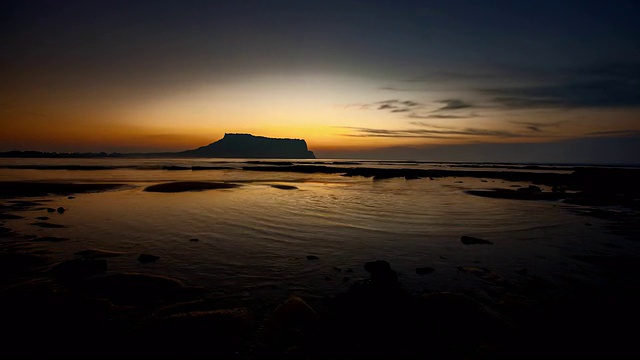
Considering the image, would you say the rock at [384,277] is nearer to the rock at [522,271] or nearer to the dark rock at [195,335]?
the dark rock at [195,335]

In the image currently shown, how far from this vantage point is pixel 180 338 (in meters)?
5.81

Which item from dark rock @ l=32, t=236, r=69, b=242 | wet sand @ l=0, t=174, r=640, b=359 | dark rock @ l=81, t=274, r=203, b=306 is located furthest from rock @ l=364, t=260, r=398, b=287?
dark rock @ l=32, t=236, r=69, b=242

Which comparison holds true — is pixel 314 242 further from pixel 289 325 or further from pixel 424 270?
pixel 289 325

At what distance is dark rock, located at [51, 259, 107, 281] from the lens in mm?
8578

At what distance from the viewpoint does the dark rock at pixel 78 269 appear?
8.58 meters

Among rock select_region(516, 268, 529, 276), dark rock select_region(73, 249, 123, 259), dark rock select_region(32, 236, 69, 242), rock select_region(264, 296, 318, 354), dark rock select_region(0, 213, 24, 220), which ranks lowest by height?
rock select_region(516, 268, 529, 276)

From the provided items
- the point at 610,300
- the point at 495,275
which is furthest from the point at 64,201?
the point at 610,300

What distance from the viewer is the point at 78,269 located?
8.81 metres

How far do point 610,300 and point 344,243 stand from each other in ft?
26.9

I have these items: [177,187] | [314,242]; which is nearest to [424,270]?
[314,242]

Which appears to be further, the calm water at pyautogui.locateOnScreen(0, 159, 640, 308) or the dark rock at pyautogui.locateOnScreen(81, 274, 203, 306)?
the calm water at pyautogui.locateOnScreen(0, 159, 640, 308)

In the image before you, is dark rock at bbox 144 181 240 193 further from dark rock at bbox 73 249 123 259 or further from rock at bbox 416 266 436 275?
rock at bbox 416 266 436 275

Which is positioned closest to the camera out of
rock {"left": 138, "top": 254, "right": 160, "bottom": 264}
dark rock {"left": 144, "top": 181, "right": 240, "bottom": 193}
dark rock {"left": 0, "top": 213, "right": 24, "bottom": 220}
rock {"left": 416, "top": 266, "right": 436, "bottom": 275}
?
rock {"left": 416, "top": 266, "right": 436, "bottom": 275}

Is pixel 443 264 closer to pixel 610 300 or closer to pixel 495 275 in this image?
pixel 495 275
